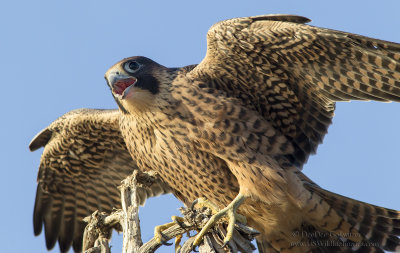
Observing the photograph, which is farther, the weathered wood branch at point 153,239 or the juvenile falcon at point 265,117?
the juvenile falcon at point 265,117

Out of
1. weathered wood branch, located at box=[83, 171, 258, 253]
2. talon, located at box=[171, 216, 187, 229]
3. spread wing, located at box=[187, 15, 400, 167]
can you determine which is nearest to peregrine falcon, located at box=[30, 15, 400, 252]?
spread wing, located at box=[187, 15, 400, 167]

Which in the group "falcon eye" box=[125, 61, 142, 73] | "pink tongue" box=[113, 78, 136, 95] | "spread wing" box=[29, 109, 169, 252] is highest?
"falcon eye" box=[125, 61, 142, 73]

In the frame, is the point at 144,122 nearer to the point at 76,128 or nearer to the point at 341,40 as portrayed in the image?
the point at 76,128

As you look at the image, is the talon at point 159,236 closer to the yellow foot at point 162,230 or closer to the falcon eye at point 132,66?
the yellow foot at point 162,230

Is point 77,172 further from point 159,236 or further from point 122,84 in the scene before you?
point 159,236

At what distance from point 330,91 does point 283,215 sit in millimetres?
1179

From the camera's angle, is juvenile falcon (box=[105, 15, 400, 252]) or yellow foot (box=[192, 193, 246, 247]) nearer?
yellow foot (box=[192, 193, 246, 247])

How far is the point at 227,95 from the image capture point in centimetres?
617

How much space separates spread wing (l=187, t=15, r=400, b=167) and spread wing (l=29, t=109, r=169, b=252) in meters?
1.47

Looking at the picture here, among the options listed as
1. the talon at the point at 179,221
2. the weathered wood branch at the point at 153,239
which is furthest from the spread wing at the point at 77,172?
the talon at the point at 179,221

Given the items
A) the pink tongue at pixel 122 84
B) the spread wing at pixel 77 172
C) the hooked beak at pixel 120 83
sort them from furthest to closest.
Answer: the spread wing at pixel 77 172
the pink tongue at pixel 122 84
the hooked beak at pixel 120 83

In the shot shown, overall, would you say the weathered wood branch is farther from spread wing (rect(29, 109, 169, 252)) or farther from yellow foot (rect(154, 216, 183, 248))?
spread wing (rect(29, 109, 169, 252))

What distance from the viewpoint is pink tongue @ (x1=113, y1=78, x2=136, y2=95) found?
6109 millimetres

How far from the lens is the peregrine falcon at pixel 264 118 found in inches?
227
